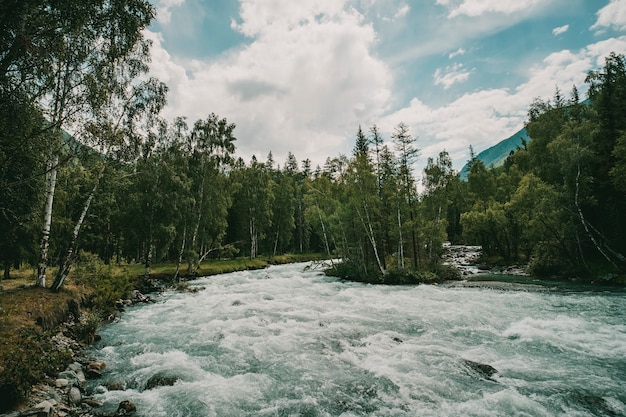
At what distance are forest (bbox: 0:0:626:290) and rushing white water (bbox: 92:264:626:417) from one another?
667 centimetres

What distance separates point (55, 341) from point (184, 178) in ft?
65.6

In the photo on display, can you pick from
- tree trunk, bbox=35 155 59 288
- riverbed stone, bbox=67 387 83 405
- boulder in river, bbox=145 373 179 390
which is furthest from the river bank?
boulder in river, bbox=145 373 179 390

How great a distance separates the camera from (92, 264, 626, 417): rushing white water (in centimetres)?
692

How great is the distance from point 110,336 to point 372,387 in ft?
37.1

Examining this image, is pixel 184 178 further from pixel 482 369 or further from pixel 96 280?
pixel 482 369

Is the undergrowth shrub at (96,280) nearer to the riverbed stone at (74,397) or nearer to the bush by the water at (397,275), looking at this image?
the riverbed stone at (74,397)

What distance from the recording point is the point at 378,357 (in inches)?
379

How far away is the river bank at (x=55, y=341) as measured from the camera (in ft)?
20.3

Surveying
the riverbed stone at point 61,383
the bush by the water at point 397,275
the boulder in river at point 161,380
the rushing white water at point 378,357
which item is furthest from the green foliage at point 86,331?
the bush by the water at point 397,275

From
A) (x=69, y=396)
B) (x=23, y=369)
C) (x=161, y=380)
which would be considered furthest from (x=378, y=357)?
(x=23, y=369)

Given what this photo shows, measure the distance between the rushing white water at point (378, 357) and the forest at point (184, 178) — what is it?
6672 millimetres

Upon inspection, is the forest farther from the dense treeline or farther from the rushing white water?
the rushing white water

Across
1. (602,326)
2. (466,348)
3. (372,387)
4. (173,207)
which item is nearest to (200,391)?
(372,387)

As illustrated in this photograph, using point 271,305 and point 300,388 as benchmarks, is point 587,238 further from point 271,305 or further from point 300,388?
point 300,388
